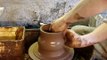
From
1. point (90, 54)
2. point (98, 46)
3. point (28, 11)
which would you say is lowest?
point (90, 54)

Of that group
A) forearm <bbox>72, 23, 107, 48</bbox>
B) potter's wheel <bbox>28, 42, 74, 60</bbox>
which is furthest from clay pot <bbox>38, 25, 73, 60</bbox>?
forearm <bbox>72, 23, 107, 48</bbox>

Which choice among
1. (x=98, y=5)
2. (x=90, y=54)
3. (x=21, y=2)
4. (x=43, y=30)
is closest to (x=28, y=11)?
(x=21, y=2)

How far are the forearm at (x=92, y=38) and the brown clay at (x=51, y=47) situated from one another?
4.0 inches

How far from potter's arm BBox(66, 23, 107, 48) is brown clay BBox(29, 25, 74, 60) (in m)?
0.07

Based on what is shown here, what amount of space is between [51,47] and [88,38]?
0.30 metres

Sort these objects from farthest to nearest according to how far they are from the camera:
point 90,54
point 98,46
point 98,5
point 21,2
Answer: point 21,2, point 90,54, point 98,46, point 98,5

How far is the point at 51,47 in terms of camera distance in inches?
55.6

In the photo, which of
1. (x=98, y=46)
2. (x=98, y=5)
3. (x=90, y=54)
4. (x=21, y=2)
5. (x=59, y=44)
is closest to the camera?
(x=98, y=5)

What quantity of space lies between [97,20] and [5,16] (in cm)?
96

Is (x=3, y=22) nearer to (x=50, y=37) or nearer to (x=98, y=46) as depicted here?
(x=50, y=37)

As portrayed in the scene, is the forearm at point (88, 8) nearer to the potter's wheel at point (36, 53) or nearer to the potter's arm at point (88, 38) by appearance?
the potter's arm at point (88, 38)

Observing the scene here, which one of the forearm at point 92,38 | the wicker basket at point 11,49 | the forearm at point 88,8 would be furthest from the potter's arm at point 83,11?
the wicker basket at point 11,49

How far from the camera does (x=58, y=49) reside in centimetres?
145

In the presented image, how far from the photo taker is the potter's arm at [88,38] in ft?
4.71
